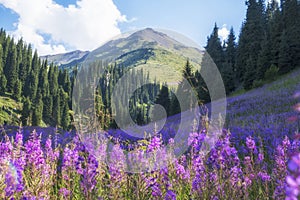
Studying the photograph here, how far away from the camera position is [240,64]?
43250 mm

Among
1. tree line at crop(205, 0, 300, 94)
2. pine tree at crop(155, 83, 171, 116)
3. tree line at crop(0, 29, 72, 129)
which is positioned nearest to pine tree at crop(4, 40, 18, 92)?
tree line at crop(0, 29, 72, 129)

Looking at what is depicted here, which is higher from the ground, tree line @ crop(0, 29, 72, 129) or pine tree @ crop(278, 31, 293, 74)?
tree line @ crop(0, 29, 72, 129)

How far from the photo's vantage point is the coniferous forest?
3176mm

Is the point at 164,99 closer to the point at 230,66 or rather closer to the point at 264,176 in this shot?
the point at 230,66

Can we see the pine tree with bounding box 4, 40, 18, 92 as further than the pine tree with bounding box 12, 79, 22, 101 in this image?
Yes

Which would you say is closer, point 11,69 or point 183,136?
point 183,136

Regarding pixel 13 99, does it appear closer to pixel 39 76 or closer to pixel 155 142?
pixel 39 76

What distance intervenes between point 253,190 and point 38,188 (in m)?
2.59

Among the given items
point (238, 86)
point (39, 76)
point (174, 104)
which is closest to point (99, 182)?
point (174, 104)

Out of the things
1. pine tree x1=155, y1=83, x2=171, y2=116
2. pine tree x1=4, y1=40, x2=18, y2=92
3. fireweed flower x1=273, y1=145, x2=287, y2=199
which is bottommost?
fireweed flower x1=273, y1=145, x2=287, y2=199

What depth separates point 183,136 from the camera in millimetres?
9055

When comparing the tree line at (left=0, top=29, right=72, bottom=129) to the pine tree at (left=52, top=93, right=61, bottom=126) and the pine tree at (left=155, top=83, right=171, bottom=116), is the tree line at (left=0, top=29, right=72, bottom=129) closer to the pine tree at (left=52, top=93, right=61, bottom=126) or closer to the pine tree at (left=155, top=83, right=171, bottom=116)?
the pine tree at (left=52, top=93, right=61, bottom=126)

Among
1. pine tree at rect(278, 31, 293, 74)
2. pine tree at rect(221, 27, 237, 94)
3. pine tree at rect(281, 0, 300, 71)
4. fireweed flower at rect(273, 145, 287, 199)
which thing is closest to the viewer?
fireweed flower at rect(273, 145, 287, 199)

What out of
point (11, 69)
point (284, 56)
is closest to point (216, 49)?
point (284, 56)
